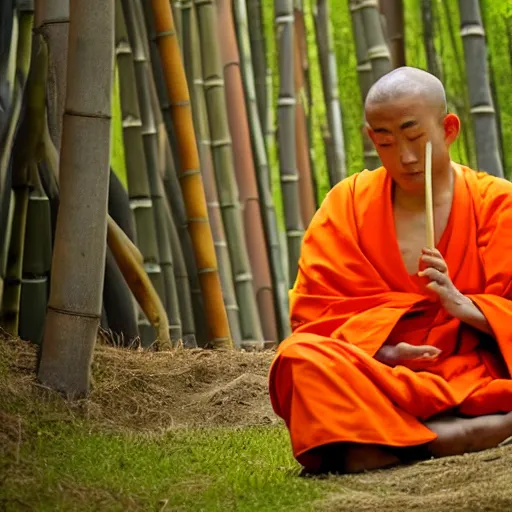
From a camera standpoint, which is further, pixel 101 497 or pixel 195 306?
pixel 195 306

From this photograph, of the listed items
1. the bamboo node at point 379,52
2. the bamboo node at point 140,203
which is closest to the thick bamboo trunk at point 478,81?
the bamboo node at point 379,52

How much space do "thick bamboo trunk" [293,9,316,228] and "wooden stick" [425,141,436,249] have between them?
3490 millimetres

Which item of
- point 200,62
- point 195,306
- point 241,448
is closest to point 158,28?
point 200,62

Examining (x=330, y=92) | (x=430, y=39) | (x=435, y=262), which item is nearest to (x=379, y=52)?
(x=430, y=39)

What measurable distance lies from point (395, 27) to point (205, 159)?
128 centimetres

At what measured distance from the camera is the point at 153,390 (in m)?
5.18

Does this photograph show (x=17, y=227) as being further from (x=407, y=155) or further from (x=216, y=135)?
(x=407, y=155)

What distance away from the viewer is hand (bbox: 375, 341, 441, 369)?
3396 mm

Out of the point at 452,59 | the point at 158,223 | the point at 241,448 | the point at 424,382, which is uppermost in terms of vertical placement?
the point at 452,59

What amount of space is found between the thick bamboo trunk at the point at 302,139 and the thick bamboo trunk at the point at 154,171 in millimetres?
976

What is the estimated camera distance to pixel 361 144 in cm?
694

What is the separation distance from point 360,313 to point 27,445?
1.09 m

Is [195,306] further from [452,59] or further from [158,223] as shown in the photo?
[452,59]

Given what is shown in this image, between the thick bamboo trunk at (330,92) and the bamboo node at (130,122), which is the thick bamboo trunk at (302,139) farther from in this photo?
the bamboo node at (130,122)
